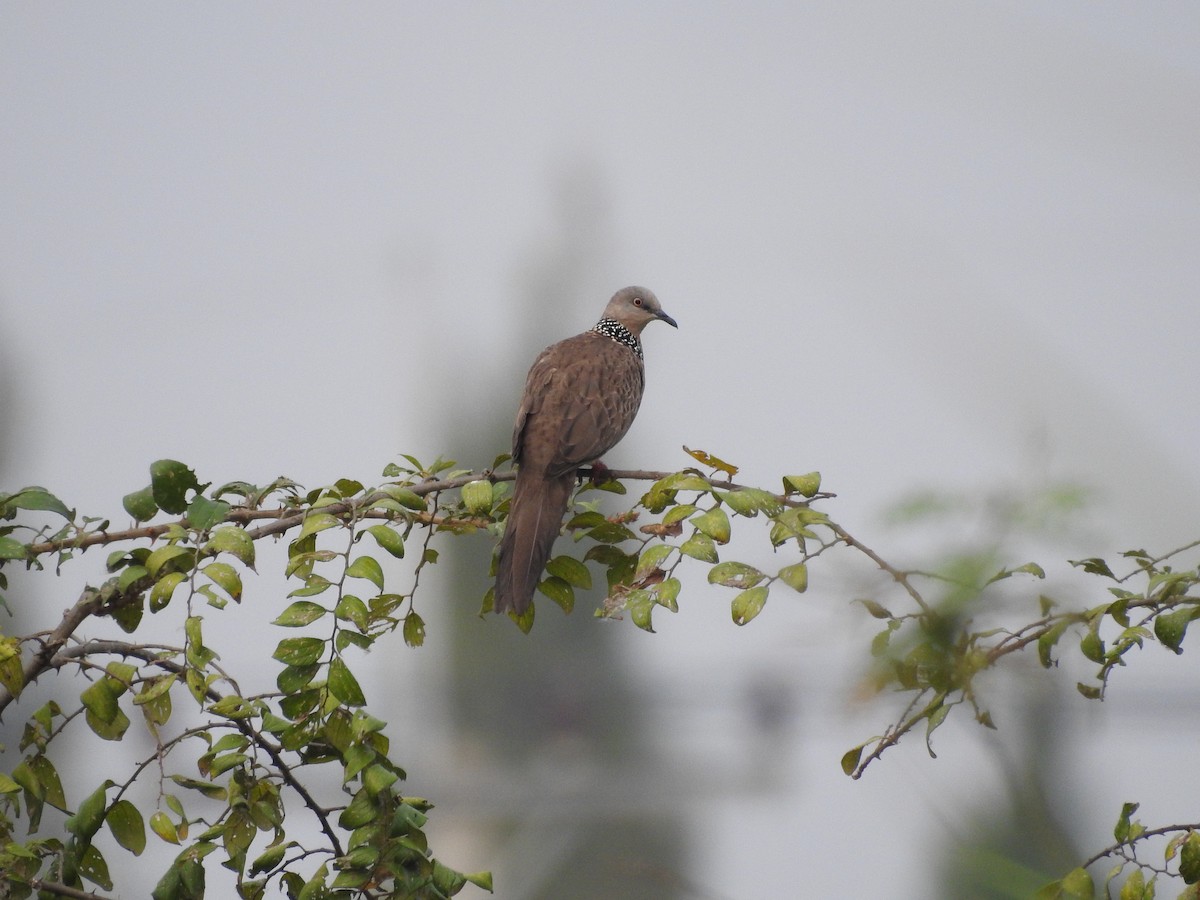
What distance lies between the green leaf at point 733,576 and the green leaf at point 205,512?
3.03ft

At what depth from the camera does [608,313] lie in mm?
6121

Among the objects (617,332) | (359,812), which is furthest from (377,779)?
(617,332)

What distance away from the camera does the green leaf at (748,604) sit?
2107 mm

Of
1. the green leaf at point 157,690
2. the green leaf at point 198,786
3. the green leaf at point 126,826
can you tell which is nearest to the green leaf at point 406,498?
the green leaf at point 157,690

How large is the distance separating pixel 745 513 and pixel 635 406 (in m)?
2.51

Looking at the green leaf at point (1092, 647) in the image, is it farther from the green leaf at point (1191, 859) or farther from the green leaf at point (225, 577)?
the green leaf at point (225, 577)

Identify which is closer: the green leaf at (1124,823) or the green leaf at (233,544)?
the green leaf at (1124,823)

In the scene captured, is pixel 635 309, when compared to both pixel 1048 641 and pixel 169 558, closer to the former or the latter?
pixel 169 558

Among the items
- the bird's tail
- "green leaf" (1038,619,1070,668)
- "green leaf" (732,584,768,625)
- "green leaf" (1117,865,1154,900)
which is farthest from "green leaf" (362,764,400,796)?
"green leaf" (1117,865,1154,900)

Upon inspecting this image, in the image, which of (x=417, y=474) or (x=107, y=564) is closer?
(x=107, y=564)

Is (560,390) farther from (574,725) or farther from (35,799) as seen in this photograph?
(574,725)

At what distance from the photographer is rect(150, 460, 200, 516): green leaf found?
93.2 inches

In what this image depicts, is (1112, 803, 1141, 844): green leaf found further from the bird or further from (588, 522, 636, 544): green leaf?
the bird

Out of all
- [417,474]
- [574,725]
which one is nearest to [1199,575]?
[417,474]
